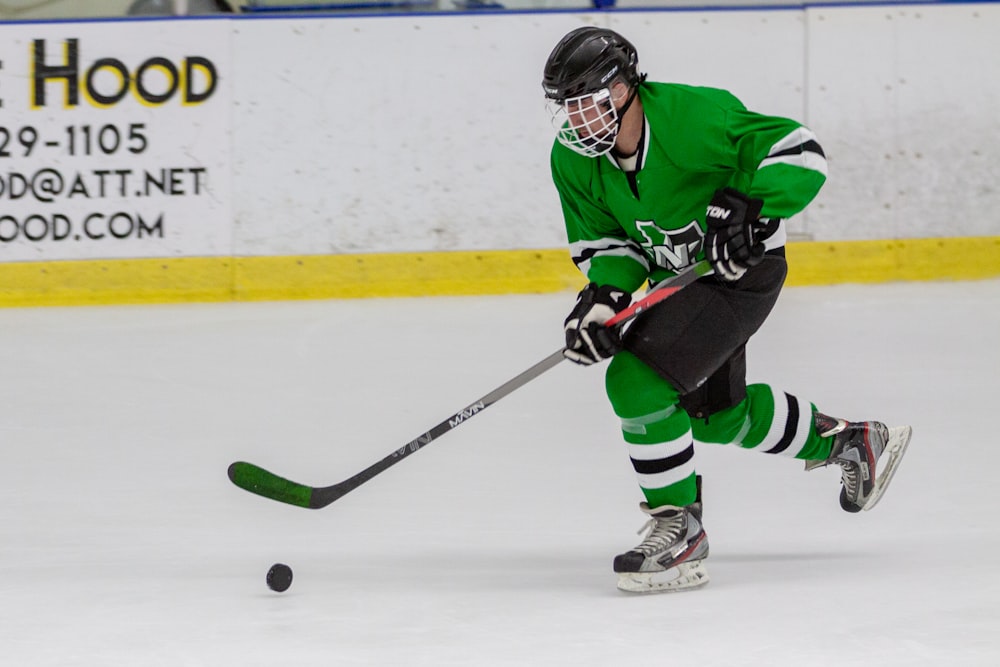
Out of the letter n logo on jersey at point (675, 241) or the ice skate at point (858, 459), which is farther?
the ice skate at point (858, 459)

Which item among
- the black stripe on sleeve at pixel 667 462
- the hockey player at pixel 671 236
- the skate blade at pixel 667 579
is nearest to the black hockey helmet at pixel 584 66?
the hockey player at pixel 671 236

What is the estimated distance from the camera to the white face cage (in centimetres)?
238

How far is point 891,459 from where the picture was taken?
2.85 metres

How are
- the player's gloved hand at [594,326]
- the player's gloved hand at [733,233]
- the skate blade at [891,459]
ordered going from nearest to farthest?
the player's gloved hand at [733,233] → the player's gloved hand at [594,326] → the skate blade at [891,459]

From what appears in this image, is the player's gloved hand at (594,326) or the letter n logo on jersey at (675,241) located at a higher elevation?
the letter n logo on jersey at (675,241)

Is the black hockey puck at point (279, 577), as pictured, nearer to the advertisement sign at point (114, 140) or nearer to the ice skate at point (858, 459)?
the ice skate at point (858, 459)

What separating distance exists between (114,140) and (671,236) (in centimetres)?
342

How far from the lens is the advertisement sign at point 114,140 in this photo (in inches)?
214

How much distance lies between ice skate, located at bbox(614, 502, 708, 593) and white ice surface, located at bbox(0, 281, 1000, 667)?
4 centimetres

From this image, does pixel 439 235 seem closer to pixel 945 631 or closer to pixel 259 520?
pixel 259 520

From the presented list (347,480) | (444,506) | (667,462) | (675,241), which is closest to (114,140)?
(444,506)

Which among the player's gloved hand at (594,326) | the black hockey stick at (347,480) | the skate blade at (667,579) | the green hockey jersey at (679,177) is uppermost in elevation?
the green hockey jersey at (679,177)

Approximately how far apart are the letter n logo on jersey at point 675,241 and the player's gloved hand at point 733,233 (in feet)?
0.52

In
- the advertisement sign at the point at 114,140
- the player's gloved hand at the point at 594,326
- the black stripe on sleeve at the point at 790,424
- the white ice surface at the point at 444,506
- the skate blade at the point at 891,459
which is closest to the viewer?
the white ice surface at the point at 444,506
